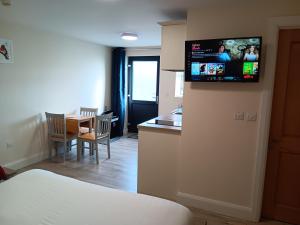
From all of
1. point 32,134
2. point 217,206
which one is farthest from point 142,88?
point 217,206

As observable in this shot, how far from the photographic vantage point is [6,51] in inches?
141

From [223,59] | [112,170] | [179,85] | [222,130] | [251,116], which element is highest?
[223,59]

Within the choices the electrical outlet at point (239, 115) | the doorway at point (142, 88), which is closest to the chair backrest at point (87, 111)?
the doorway at point (142, 88)

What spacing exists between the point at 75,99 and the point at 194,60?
3.26m

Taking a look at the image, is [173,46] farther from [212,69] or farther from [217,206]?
[217,206]

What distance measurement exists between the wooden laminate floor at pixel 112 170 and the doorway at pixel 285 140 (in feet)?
0.69

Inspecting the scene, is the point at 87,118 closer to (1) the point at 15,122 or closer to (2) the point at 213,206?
(1) the point at 15,122

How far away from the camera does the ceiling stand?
8.31 ft

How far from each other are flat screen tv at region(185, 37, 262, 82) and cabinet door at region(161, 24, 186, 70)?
22 centimetres

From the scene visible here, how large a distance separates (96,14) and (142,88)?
3423 millimetres

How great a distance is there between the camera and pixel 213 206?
2.79 metres

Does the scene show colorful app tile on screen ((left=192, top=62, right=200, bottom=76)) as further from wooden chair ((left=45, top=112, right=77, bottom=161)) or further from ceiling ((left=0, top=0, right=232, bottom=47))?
wooden chair ((left=45, top=112, right=77, bottom=161))

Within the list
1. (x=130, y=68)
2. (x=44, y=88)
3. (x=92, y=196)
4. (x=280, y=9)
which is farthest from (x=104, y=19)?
(x=130, y=68)

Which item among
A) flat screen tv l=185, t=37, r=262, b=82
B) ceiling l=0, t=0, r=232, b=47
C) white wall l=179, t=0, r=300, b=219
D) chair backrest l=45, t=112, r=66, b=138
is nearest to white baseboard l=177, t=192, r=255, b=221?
white wall l=179, t=0, r=300, b=219
